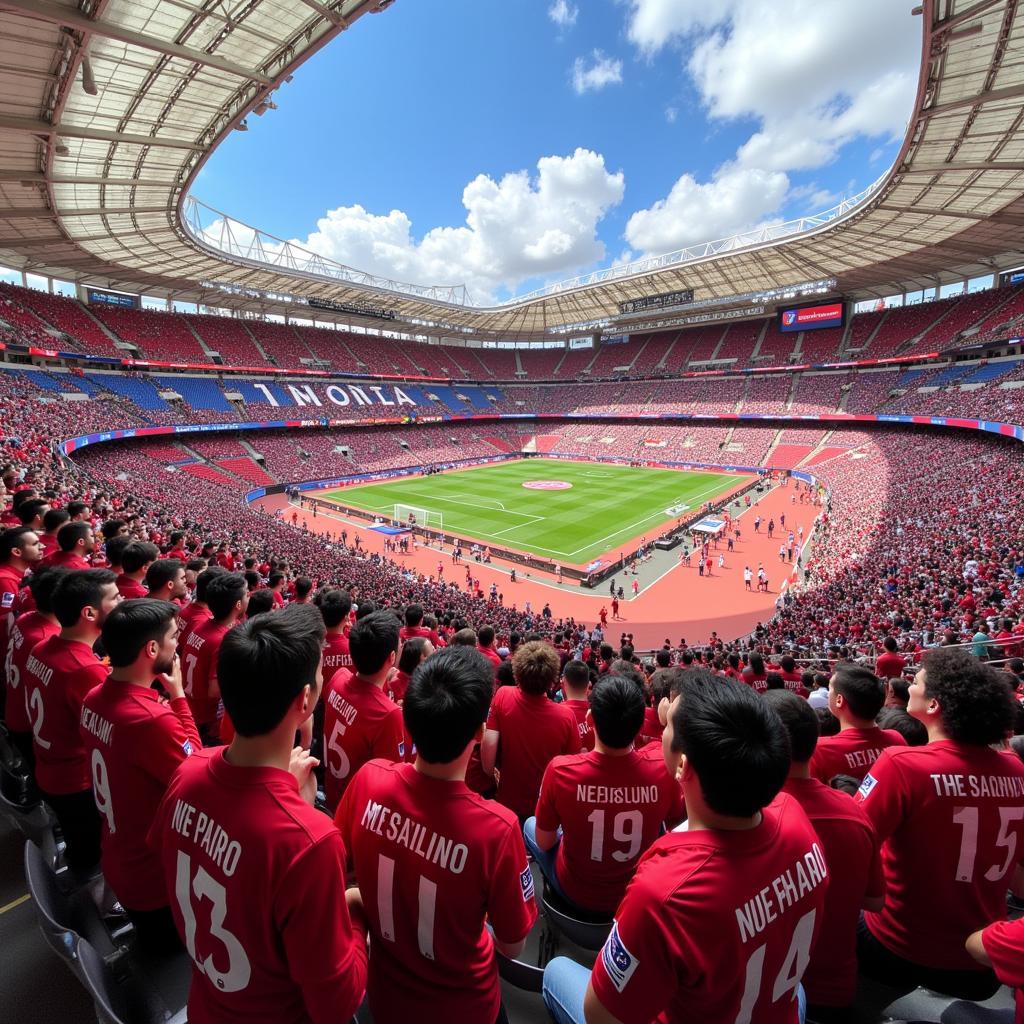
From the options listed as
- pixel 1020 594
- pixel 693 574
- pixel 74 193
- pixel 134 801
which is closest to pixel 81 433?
pixel 74 193

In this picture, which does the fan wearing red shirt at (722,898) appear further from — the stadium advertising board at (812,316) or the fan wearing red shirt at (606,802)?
the stadium advertising board at (812,316)

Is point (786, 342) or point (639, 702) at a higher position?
point (786, 342)

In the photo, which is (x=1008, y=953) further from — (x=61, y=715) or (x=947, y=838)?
(x=61, y=715)

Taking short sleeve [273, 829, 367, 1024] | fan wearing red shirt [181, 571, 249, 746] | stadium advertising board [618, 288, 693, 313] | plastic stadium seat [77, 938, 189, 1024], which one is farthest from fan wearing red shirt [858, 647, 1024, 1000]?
stadium advertising board [618, 288, 693, 313]

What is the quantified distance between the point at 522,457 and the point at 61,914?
66.3 m

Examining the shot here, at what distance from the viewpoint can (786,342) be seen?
64.3 meters

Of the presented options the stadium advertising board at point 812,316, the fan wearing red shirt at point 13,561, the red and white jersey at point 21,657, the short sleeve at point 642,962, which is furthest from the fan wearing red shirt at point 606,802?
the stadium advertising board at point 812,316

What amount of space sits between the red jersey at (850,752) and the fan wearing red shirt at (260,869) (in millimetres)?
3616

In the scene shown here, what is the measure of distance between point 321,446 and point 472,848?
57.2 meters

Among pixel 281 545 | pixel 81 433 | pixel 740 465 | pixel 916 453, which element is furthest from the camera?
pixel 740 465

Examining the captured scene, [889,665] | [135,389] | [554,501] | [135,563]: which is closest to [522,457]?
[554,501]

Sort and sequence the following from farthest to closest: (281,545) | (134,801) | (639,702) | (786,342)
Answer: (786,342) → (281,545) → (639,702) → (134,801)

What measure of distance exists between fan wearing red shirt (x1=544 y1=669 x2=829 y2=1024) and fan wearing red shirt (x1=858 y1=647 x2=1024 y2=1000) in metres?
1.30

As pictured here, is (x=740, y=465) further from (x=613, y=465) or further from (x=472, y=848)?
(x=472, y=848)
